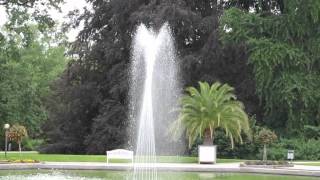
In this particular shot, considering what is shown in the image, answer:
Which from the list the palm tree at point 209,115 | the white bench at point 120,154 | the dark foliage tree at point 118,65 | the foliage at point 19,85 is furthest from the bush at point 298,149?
the foliage at point 19,85

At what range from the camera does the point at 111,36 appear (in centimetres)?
4550

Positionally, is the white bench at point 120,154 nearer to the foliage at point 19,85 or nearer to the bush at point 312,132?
the foliage at point 19,85

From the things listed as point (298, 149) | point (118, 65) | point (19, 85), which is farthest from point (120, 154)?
point (19, 85)

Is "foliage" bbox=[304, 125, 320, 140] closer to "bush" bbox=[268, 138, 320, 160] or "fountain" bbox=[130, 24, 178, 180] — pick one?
"bush" bbox=[268, 138, 320, 160]

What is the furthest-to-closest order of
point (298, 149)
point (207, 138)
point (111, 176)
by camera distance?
point (298, 149) < point (207, 138) < point (111, 176)

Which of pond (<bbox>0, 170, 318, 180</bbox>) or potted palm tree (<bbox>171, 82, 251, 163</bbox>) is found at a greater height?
potted palm tree (<bbox>171, 82, 251, 163</bbox>)

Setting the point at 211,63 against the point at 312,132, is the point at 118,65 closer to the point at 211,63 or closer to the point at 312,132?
the point at 211,63

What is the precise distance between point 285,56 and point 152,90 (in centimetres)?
809

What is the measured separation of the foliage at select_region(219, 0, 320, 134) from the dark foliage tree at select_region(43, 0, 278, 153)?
199 cm

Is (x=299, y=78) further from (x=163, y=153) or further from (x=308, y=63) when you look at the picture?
(x=163, y=153)

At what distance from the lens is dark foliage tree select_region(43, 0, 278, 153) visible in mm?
41312

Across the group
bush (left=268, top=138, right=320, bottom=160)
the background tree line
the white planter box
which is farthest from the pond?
bush (left=268, top=138, right=320, bottom=160)

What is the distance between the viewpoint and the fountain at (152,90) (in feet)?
94.5

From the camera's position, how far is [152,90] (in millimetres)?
37125
